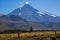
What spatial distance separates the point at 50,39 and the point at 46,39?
793 mm

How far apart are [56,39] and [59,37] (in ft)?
1.45

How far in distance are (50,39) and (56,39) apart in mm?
723

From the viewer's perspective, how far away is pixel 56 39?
26.0 meters

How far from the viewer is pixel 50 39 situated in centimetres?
2628

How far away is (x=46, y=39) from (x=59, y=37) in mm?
1693

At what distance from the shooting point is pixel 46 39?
88.4 feet

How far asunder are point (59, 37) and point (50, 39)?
1.07 m

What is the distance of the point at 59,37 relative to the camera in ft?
85.7

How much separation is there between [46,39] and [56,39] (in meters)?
1.44
